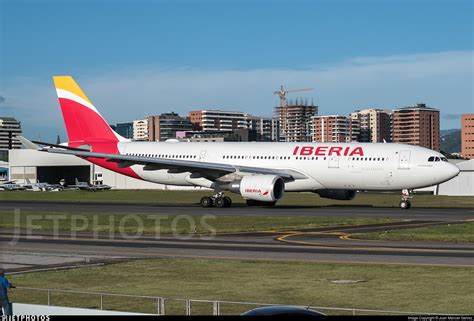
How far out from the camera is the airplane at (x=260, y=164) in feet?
209

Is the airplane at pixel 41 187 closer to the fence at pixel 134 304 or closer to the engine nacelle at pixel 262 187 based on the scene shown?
the engine nacelle at pixel 262 187

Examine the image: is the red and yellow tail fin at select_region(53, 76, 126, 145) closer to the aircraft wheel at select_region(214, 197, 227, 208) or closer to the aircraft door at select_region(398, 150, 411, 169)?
the aircraft wheel at select_region(214, 197, 227, 208)

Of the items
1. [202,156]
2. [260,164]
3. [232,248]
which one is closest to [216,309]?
[232,248]

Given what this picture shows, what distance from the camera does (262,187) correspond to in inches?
2507

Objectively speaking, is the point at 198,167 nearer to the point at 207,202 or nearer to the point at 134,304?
the point at 207,202

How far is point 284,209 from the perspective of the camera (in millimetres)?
66125

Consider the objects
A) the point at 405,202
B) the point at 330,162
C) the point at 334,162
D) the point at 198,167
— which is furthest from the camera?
the point at 198,167

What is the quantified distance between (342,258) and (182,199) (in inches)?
2019

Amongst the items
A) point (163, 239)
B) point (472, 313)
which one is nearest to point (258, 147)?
point (163, 239)

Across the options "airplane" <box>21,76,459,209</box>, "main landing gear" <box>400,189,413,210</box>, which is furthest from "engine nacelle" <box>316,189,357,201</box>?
"main landing gear" <box>400,189,413,210</box>

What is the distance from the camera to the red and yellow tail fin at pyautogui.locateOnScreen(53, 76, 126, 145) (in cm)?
7719

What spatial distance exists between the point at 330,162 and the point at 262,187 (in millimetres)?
6348

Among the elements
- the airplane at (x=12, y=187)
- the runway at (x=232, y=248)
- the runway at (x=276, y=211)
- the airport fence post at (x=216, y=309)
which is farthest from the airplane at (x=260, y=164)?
the airplane at (x=12, y=187)

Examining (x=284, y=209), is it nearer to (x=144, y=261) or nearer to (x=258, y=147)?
(x=258, y=147)
